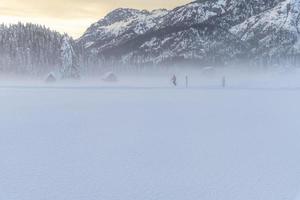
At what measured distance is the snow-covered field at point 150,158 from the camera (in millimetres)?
6289

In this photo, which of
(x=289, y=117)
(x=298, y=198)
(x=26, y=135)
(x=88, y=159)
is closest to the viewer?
(x=298, y=198)

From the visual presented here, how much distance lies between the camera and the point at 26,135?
35.4 ft

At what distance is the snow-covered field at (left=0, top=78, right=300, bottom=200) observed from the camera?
6289 millimetres

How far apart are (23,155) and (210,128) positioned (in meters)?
5.11

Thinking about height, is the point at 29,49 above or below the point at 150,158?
above

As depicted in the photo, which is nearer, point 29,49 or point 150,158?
point 150,158

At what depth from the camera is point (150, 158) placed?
8.12 meters

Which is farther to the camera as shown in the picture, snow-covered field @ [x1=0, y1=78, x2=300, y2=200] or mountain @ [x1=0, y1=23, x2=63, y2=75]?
mountain @ [x1=0, y1=23, x2=63, y2=75]

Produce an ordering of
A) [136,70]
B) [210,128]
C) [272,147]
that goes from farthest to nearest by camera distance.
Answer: [136,70]
[210,128]
[272,147]

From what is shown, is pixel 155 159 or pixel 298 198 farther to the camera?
pixel 155 159

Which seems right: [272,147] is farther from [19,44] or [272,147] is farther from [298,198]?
[19,44]

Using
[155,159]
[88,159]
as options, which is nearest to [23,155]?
[88,159]

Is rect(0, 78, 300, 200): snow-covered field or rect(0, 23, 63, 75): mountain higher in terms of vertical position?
rect(0, 23, 63, 75): mountain

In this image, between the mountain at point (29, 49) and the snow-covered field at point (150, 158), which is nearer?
the snow-covered field at point (150, 158)
